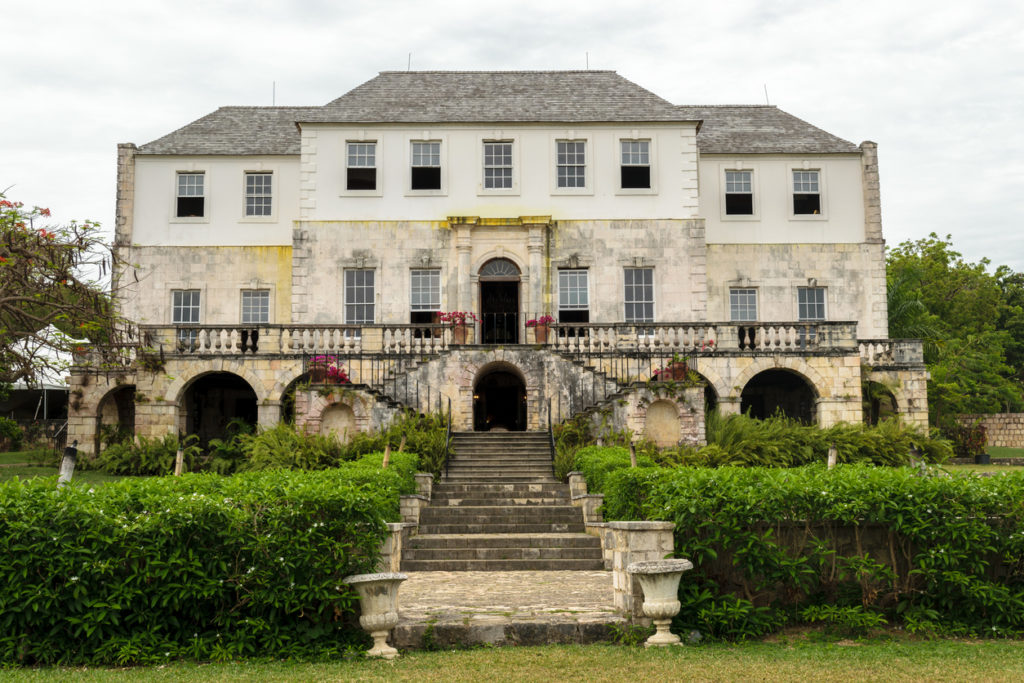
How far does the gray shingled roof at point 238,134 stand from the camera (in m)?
32.0

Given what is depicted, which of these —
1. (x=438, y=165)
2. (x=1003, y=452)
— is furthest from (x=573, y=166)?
(x=1003, y=452)

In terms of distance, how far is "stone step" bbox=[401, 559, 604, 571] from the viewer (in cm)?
1552

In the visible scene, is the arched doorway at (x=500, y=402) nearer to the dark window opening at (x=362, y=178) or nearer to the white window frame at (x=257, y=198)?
the dark window opening at (x=362, y=178)

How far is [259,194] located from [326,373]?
10.1 meters

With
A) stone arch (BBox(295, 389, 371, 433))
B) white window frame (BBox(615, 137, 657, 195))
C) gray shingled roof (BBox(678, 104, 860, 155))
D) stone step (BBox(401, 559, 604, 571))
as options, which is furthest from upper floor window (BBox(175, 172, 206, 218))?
stone step (BBox(401, 559, 604, 571))

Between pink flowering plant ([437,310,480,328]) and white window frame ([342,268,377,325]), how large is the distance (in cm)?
271

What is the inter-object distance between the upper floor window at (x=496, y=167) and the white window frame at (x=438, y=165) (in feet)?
3.96

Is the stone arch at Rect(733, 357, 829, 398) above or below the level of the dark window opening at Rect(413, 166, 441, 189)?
below

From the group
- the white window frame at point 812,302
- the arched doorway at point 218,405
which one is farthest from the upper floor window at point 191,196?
the white window frame at point 812,302

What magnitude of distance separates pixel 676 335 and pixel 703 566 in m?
15.6

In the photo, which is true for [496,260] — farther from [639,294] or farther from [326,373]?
[326,373]

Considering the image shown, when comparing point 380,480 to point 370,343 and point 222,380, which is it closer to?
point 370,343

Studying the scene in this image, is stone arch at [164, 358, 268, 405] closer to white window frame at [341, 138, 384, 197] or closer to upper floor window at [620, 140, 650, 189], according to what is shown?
white window frame at [341, 138, 384, 197]

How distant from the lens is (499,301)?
30297 mm
